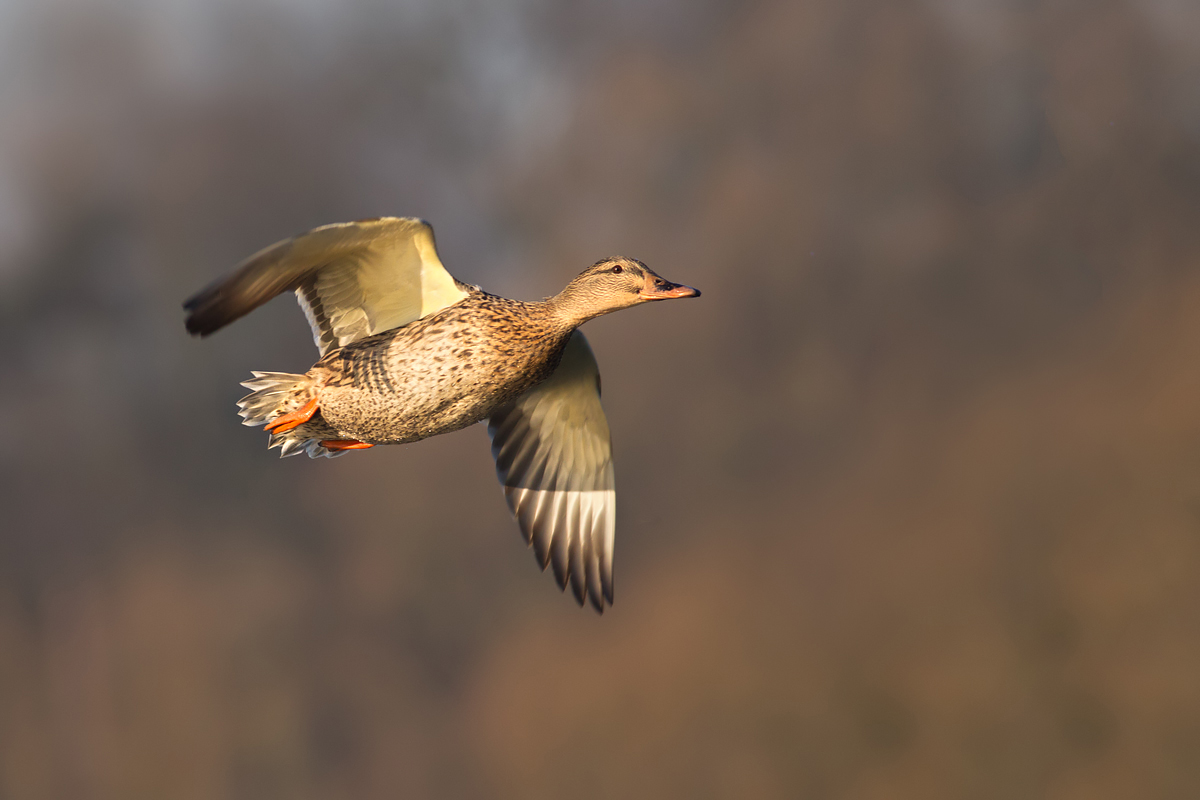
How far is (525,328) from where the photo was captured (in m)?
7.47

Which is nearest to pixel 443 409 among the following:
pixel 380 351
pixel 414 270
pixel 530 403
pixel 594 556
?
pixel 380 351

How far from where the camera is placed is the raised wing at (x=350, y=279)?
6391 mm

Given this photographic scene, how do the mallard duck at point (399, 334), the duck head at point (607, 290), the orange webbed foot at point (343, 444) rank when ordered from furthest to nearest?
1. the orange webbed foot at point (343, 444)
2. the duck head at point (607, 290)
3. the mallard duck at point (399, 334)

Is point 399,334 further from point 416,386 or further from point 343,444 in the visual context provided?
point 343,444

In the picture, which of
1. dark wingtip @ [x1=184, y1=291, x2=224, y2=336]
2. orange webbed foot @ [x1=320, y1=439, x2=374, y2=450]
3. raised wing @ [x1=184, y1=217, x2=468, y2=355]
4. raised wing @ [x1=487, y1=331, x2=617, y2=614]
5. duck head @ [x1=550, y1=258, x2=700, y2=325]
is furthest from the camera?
raised wing @ [x1=487, y1=331, x2=617, y2=614]

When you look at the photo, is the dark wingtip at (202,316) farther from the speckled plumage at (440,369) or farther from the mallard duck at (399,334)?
the speckled plumage at (440,369)

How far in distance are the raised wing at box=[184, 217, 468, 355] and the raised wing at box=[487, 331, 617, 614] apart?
1.68 metres

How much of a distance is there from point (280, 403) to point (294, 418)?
0.99 ft

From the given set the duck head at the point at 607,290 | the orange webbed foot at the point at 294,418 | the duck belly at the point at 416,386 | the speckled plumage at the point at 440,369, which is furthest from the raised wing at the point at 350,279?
the duck head at the point at 607,290

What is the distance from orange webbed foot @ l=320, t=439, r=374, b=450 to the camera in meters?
8.12

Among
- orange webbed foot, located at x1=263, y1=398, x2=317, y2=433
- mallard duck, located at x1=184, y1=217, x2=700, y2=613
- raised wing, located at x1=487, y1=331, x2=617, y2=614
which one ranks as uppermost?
mallard duck, located at x1=184, y1=217, x2=700, y2=613

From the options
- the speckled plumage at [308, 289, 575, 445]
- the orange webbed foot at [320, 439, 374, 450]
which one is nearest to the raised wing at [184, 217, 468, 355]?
the speckled plumage at [308, 289, 575, 445]

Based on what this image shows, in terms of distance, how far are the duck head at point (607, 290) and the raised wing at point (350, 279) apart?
36.2 inches

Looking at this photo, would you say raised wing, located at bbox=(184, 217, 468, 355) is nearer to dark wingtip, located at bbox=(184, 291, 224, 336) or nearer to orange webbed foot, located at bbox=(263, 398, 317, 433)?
dark wingtip, located at bbox=(184, 291, 224, 336)
